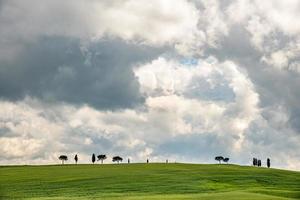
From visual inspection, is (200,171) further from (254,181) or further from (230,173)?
(254,181)

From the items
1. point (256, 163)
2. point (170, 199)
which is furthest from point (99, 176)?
point (256, 163)

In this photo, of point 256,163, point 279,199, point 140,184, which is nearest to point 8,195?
point 140,184

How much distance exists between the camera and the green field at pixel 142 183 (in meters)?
75.1

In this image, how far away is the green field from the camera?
2955 inches

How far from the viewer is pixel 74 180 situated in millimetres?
95688

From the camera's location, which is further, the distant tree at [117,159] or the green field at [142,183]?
the distant tree at [117,159]

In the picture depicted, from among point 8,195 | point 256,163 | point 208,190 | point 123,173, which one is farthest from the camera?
point 256,163

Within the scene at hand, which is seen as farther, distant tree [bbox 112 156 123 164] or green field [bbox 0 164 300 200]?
distant tree [bbox 112 156 123 164]

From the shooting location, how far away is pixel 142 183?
8938cm

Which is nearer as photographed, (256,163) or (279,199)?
(279,199)

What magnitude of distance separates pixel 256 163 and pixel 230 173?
46.8 metres

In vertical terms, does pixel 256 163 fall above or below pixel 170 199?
above

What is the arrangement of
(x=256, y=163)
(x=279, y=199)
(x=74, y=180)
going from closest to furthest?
(x=279, y=199)
(x=74, y=180)
(x=256, y=163)

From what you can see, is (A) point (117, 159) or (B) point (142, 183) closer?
(B) point (142, 183)
